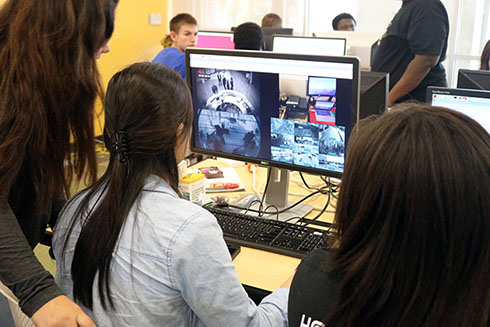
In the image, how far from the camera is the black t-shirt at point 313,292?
86 cm

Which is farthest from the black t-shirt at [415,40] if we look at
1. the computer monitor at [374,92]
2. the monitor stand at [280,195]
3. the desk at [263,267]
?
the desk at [263,267]

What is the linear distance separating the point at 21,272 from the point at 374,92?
3.87 ft

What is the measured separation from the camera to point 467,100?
1.51 metres

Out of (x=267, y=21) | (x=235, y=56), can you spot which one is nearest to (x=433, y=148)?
(x=235, y=56)

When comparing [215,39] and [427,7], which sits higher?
[427,7]

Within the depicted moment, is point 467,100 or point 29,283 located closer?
point 29,283

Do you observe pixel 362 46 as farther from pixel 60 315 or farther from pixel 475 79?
pixel 60 315

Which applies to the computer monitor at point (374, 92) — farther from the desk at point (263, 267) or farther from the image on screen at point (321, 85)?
the desk at point (263, 267)

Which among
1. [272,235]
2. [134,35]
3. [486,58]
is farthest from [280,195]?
[134,35]

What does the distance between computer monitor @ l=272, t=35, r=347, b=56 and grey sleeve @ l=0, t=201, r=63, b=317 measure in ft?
7.07

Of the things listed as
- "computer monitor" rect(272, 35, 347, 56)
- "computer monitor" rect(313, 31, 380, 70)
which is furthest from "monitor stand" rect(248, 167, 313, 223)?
"computer monitor" rect(313, 31, 380, 70)

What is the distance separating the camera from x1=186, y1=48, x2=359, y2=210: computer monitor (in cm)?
149

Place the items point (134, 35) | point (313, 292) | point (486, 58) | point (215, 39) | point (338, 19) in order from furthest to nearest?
1. point (134, 35)
2. point (338, 19)
3. point (215, 39)
4. point (486, 58)
5. point (313, 292)

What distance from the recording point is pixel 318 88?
1504 millimetres
